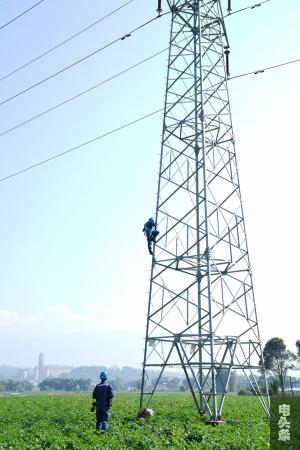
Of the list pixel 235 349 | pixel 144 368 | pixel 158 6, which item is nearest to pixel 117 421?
pixel 144 368

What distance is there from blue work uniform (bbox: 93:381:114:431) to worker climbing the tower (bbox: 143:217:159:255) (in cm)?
619

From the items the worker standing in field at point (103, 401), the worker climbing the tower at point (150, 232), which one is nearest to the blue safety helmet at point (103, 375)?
the worker standing in field at point (103, 401)

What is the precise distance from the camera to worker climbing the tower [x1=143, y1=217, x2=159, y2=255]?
1780 centimetres

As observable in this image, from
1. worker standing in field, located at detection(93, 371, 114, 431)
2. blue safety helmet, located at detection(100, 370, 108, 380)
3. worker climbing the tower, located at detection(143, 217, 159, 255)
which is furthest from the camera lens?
worker climbing the tower, located at detection(143, 217, 159, 255)

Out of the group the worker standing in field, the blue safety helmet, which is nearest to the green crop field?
the worker standing in field

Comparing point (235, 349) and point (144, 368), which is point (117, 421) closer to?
point (144, 368)

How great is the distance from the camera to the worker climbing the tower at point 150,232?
1780cm

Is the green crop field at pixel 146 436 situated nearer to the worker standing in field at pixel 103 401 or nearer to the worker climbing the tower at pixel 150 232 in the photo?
the worker standing in field at pixel 103 401

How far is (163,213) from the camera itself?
59.4 ft

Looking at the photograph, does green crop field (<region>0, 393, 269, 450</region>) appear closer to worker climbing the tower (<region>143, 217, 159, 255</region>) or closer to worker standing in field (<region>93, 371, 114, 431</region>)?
worker standing in field (<region>93, 371, 114, 431</region>)

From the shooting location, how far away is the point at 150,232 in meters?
17.8

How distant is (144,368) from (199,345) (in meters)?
2.26

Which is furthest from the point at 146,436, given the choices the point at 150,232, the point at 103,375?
the point at 150,232

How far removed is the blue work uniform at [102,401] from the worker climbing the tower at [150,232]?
244 inches
